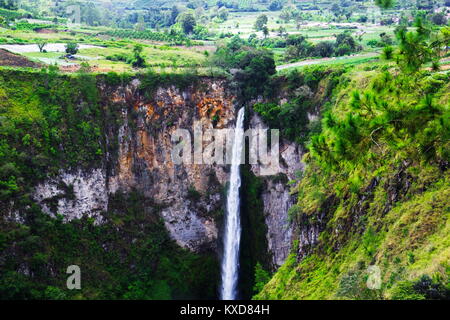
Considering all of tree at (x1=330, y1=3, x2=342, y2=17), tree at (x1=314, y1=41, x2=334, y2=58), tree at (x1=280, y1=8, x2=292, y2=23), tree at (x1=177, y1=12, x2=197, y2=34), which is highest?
tree at (x1=330, y1=3, x2=342, y2=17)

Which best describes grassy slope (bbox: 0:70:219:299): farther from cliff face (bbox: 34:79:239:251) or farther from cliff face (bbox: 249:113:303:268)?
cliff face (bbox: 249:113:303:268)

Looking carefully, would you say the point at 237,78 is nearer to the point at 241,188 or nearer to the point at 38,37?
the point at 241,188

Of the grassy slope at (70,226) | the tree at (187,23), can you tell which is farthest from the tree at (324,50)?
the tree at (187,23)

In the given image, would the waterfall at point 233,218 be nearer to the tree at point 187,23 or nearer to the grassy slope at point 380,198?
the grassy slope at point 380,198

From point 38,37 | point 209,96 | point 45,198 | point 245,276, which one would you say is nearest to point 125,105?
point 209,96

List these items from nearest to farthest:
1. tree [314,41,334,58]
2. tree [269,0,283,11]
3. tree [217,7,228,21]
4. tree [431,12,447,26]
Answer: tree [314,41,334,58] → tree [431,12,447,26] → tree [217,7,228,21] → tree [269,0,283,11]

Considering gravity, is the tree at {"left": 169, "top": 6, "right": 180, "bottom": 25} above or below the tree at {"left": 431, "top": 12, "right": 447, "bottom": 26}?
above

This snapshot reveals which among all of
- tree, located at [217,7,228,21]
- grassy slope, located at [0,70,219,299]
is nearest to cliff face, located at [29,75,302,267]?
grassy slope, located at [0,70,219,299]
